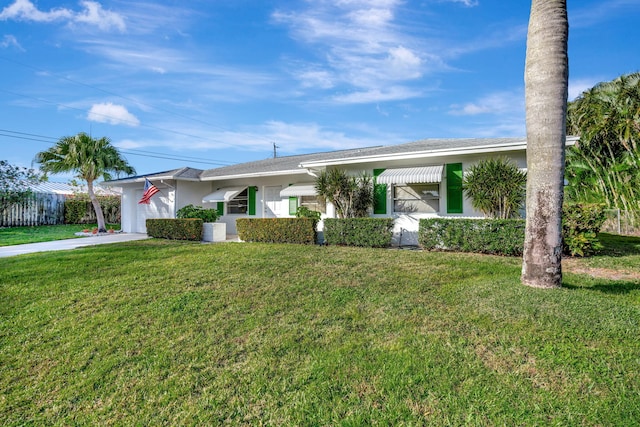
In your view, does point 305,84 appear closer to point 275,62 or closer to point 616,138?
point 275,62

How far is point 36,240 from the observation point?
1722 cm

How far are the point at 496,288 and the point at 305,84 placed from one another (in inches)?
569

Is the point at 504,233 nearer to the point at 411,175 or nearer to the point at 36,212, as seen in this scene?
the point at 411,175

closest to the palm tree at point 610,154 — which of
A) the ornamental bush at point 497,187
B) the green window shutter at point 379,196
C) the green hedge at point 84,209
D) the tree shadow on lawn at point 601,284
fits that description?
the ornamental bush at point 497,187

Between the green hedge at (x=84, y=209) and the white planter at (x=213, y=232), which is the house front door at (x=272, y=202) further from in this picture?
the green hedge at (x=84, y=209)

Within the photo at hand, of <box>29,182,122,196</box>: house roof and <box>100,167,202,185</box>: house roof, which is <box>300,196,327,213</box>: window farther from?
<box>29,182,122,196</box>: house roof

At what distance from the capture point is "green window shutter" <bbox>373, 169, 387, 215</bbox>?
14.8 metres

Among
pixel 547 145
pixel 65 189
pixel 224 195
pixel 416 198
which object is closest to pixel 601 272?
pixel 547 145

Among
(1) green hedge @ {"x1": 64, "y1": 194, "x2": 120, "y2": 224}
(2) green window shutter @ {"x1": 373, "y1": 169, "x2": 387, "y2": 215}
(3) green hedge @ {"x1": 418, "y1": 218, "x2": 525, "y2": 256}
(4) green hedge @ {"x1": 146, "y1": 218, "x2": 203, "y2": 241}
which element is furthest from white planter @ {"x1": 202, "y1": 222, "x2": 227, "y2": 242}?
(1) green hedge @ {"x1": 64, "y1": 194, "x2": 120, "y2": 224}

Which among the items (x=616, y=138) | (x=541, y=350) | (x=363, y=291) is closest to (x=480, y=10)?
(x=363, y=291)

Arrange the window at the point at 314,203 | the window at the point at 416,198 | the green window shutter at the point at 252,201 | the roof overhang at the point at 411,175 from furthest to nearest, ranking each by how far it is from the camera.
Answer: the green window shutter at the point at 252,201 < the window at the point at 314,203 < the window at the point at 416,198 < the roof overhang at the point at 411,175

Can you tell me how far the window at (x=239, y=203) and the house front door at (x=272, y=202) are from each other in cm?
150

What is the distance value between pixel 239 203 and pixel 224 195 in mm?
1301

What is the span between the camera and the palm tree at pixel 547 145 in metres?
6.45
